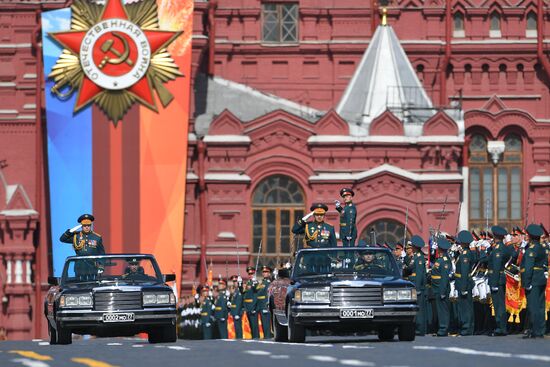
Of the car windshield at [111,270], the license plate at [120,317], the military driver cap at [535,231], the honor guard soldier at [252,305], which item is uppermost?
the military driver cap at [535,231]

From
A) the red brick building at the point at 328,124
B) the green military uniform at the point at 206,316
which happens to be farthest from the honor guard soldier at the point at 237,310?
the red brick building at the point at 328,124

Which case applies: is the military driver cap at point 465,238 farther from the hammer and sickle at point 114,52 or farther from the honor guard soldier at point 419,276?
the hammer and sickle at point 114,52

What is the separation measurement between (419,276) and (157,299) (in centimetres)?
723

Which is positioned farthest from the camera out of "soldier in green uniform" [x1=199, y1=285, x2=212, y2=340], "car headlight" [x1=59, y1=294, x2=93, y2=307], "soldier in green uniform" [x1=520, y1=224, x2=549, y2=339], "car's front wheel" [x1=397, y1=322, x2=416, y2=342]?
"soldier in green uniform" [x1=199, y1=285, x2=212, y2=340]

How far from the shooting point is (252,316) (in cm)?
3928

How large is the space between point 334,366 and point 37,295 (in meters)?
35.5

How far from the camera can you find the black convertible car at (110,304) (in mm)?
24219

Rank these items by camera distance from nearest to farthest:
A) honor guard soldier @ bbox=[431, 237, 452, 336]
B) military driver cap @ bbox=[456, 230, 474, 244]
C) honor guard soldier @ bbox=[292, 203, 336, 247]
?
1. honor guard soldier @ bbox=[292, 203, 336, 247]
2. military driver cap @ bbox=[456, 230, 474, 244]
3. honor guard soldier @ bbox=[431, 237, 452, 336]

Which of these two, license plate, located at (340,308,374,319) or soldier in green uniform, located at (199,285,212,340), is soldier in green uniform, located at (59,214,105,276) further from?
soldier in green uniform, located at (199,285,212,340)

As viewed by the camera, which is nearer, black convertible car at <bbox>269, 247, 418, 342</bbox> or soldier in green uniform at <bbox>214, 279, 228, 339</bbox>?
black convertible car at <bbox>269, 247, 418, 342</bbox>

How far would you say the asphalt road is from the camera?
17938mm

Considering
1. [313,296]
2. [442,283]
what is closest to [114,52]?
[442,283]

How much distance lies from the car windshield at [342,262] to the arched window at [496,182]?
29.1 metres

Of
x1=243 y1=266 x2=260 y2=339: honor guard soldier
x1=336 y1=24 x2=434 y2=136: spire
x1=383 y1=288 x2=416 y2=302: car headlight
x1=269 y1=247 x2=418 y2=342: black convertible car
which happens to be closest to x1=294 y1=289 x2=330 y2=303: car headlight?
x1=269 y1=247 x2=418 y2=342: black convertible car
